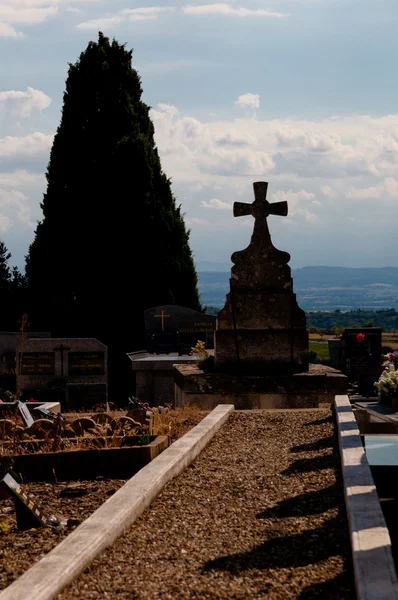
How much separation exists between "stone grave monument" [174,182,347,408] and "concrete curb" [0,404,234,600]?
4426 mm

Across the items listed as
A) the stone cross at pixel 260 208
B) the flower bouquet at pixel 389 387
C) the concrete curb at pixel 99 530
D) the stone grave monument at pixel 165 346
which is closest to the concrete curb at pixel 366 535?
the concrete curb at pixel 99 530

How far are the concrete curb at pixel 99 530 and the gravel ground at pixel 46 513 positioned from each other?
0.97 ft

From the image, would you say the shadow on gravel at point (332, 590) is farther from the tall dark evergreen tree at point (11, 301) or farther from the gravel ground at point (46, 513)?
the tall dark evergreen tree at point (11, 301)

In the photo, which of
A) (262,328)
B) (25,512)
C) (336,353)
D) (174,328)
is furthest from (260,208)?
(336,353)

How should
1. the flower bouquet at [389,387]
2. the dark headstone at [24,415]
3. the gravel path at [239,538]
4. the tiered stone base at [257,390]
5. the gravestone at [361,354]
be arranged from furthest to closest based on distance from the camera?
the gravestone at [361,354] < the tiered stone base at [257,390] < the flower bouquet at [389,387] < the dark headstone at [24,415] < the gravel path at [239,538]

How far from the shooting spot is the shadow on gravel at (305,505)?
247 inches

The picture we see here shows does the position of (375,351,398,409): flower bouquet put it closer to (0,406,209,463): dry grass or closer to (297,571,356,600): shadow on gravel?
(0,406,209,463): dry grass

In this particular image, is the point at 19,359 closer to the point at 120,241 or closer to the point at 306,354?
the point at 306,354

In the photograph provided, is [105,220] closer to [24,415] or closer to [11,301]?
[11,301]

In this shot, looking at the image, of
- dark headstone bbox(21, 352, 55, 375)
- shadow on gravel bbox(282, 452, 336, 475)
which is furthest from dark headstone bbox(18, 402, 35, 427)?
dark headstone bbox(21, 352, 55, 375)

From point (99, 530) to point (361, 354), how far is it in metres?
18.3

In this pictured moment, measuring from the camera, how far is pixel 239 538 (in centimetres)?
560

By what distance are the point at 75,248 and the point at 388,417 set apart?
20563 millimetres

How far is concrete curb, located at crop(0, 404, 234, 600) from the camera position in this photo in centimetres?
426
